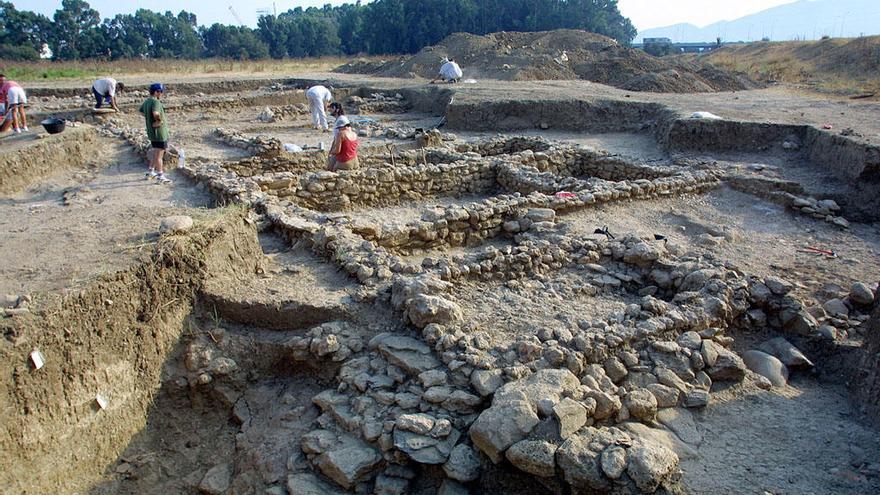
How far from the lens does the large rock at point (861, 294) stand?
568cm

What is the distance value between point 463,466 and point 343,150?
6.43 meters

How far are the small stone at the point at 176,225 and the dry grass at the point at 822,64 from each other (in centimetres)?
1764

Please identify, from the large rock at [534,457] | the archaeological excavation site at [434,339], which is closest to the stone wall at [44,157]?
the archaeological excavation site at [434,339]

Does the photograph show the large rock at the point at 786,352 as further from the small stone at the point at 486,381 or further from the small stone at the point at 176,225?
the small stone at the point at 176,225

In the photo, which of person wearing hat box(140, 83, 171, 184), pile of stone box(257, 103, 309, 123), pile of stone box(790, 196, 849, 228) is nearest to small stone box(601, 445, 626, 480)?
pile of stone box(790, 196, 849, 228)

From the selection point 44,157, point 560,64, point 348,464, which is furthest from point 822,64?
point 348,464

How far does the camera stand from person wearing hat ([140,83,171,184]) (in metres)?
8.35

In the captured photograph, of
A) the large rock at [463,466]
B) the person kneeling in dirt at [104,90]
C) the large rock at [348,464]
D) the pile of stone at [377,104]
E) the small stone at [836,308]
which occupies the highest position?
the person kneeling in dirt at [104,90]

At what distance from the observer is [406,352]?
4.46 metres

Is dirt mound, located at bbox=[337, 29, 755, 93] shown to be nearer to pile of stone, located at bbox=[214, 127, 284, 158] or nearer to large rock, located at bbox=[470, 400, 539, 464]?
pile of stone, located at bbox=[214, 127, 284, 158]

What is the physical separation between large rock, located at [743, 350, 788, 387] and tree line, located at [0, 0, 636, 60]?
43324 millimetres

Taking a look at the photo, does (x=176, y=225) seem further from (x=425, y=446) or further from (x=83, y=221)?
(x=425, y=446)

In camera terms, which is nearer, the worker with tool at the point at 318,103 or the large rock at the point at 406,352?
the large rock at the point at 406,352

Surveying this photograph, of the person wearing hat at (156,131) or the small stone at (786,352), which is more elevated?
the person wearing hat at (156,131)
